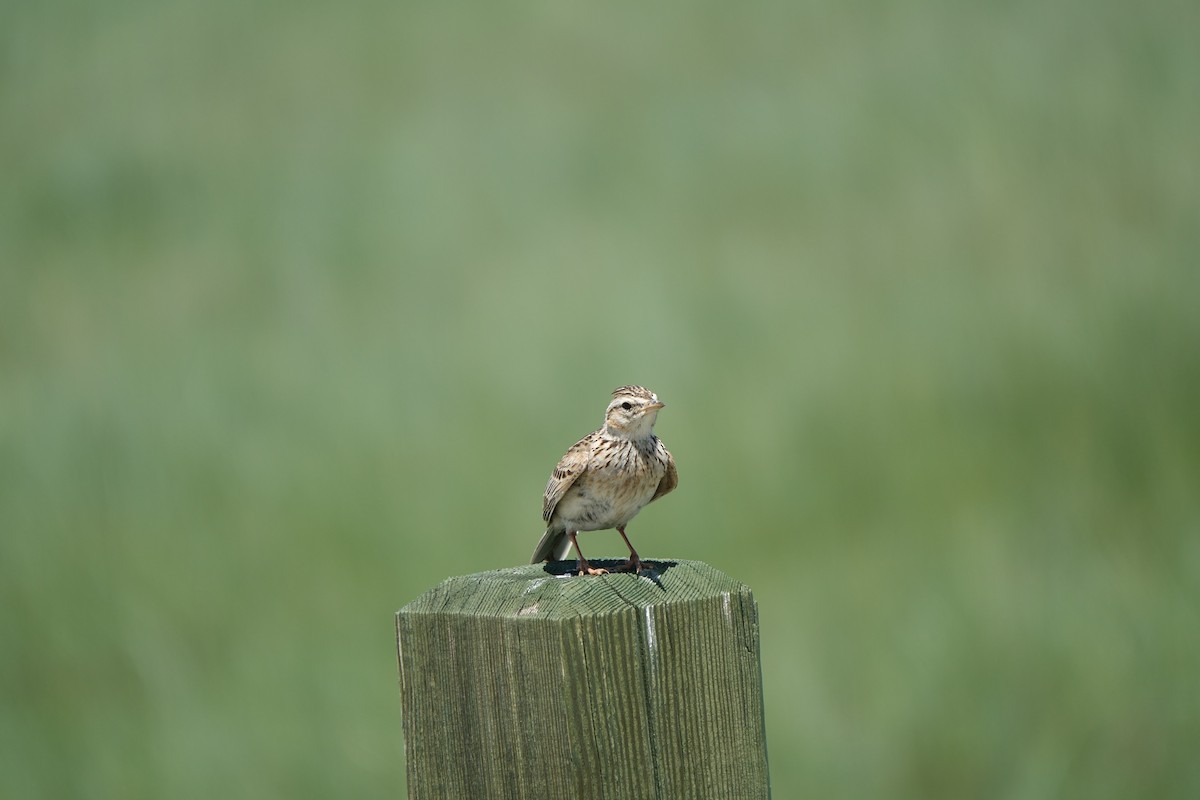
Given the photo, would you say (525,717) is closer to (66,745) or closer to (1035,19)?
(66,745)

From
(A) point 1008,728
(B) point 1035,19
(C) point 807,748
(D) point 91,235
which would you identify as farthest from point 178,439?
(B) point 1035,19

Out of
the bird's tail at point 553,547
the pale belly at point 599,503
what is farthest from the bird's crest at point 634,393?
the bird's tail at point 553,547

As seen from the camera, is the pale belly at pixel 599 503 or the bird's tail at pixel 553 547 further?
the bird's tail at pixel 553 547

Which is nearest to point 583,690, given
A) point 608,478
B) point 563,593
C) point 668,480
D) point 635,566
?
point 563,593

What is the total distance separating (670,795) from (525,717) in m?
0.34

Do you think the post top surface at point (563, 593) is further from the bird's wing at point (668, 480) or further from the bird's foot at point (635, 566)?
the bird's wing at point (668, 480)

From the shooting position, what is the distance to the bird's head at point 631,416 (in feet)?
12.8

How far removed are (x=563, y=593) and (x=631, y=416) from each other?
5.58 ft

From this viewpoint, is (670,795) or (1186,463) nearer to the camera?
(670,795)

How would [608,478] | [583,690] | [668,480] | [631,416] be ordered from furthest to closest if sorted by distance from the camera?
[668,480], [631,416], [608,478], [583,690]

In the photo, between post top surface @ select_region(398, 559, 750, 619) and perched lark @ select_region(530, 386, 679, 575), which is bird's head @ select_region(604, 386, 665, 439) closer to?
A: perched lark @ select_region(530, 386, 679, 575)

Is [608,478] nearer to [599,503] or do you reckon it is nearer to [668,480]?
[599,503]

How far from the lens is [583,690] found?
6.98 ft

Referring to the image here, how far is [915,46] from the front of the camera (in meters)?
10.3
